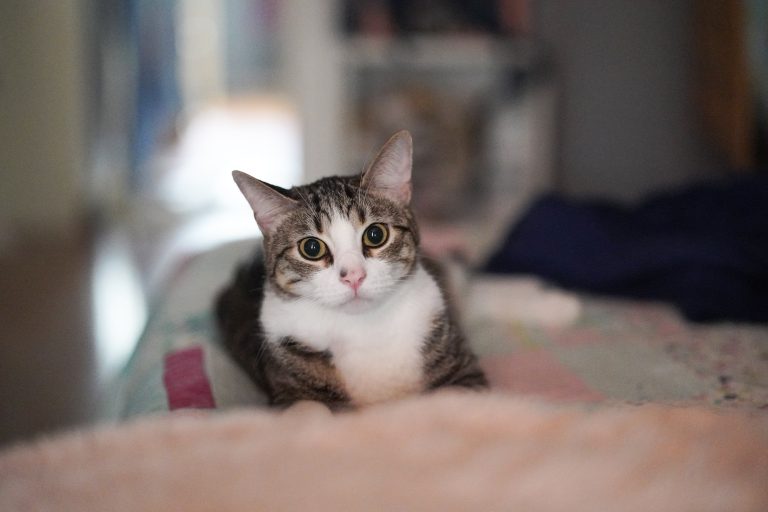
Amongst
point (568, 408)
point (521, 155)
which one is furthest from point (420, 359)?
point (521, 155)

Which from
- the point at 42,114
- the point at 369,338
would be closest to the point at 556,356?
the point at 369,338

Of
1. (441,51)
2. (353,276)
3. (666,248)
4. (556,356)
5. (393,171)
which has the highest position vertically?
(441,51)

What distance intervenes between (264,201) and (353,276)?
0.22 m

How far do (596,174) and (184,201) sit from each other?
2854 mm

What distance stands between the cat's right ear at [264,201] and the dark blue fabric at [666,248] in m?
0.88

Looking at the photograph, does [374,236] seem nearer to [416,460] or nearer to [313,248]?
[313,248]

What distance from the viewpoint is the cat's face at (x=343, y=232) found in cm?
92

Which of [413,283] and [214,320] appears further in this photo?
[214,320]

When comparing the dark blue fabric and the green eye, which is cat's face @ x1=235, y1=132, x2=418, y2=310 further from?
the dark blue fabric

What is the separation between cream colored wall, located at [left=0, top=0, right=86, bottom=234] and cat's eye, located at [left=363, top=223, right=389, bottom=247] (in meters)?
3.11

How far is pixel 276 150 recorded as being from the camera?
5.66m

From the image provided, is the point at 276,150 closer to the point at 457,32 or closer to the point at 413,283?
the point at 457,32

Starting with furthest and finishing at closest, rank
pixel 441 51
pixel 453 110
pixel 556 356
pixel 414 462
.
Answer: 1. pixel 453 110
2. pixel 441 51
3. pixel 556 356
4. pixel 414 462

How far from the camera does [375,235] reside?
0.97m
